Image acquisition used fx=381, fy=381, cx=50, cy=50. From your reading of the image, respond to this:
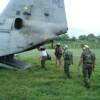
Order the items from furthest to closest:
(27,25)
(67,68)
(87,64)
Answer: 1. (27,25)
2. (67,68)
3. (87,64)

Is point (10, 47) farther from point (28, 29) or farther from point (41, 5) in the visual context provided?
point (41, 5)

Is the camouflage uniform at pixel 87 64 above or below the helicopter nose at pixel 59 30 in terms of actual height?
below

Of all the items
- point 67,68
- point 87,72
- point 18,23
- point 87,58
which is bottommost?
point 87,72

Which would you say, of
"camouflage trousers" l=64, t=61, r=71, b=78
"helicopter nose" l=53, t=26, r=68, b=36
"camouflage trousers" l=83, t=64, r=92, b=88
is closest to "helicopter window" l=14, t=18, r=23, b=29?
"helicopter nose" l=53, t=26, r=68, b=36

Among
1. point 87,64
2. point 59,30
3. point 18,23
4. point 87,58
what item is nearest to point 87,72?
point 87,64

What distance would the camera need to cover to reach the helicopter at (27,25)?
1897 cm

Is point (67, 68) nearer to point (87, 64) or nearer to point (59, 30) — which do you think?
point (87, 64)

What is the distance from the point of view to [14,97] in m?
11.9

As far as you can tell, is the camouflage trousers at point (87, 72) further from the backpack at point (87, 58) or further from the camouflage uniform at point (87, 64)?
the backpack at point (87, 58)

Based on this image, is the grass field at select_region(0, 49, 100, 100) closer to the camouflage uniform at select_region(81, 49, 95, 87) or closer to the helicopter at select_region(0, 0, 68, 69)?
the camouflage uniform at select_region(81, 49, 95, 87)

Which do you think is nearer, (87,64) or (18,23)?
(87,64)

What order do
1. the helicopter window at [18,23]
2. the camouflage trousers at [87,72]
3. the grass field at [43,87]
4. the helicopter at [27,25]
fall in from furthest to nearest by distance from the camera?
the helicopter window at [18,23] < the helicopter at [27,25] < the camouflage trousers at [87,72] < the grass field at [43,87]

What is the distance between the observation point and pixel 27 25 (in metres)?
19.3

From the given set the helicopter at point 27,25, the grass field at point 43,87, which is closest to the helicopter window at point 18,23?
the helicopter at point 27,25
